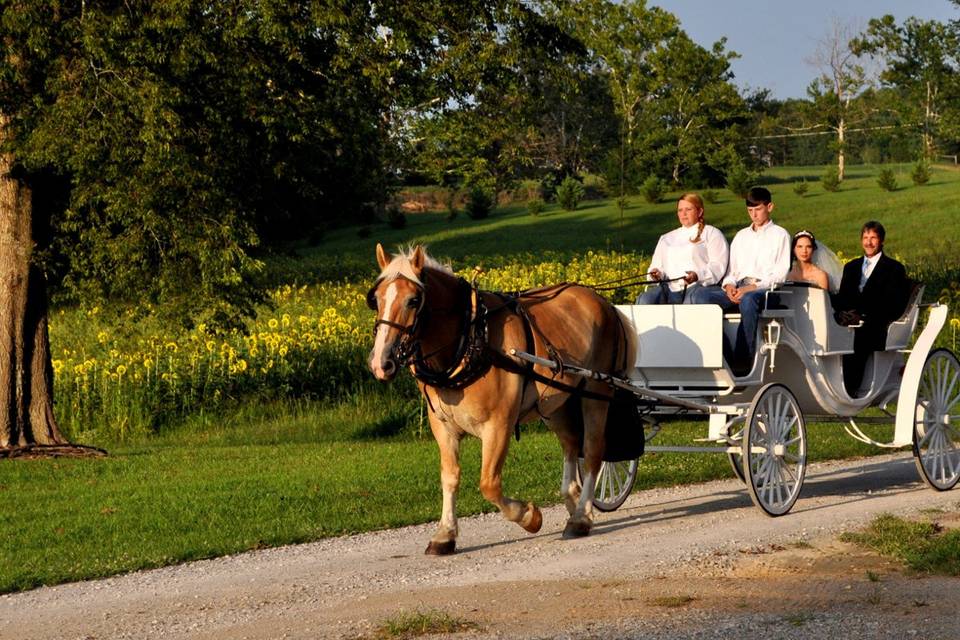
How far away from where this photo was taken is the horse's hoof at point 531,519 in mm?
9469

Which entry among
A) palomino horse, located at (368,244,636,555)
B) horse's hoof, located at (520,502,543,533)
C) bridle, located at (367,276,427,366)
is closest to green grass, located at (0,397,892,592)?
→ horse's hoof, located at (520,502,543,533)

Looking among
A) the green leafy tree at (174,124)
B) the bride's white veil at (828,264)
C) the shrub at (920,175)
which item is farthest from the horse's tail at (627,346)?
the shrub at (920,175)

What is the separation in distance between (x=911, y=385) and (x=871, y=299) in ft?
3.23

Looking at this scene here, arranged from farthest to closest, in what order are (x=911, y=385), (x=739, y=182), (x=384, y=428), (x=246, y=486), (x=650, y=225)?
(x=739, y=182), (x=650, y=225), (x=384, y=428), (x=246, y=486), (x=911, y=385)

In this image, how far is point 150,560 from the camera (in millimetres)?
9508

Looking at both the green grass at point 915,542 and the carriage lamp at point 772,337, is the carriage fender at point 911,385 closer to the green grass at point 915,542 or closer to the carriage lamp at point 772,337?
the carriage lamp at point 772,337

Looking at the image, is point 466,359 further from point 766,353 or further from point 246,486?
point 246,486

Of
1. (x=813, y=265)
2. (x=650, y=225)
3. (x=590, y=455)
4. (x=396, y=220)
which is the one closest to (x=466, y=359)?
(x=590, y=455)

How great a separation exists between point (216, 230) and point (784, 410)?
6.02 metres

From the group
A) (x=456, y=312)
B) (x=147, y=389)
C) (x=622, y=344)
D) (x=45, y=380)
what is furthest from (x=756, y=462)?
(x=147, y=389)

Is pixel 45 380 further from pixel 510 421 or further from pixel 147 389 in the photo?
pixel 510 421

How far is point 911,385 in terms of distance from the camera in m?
12.2

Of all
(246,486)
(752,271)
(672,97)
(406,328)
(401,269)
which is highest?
(672,97)

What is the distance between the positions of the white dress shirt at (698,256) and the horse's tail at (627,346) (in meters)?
1.14
